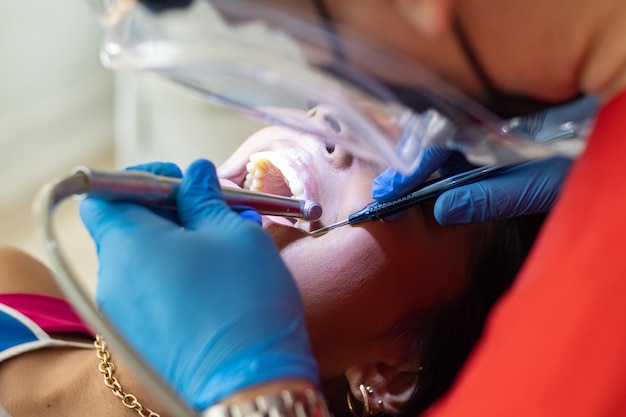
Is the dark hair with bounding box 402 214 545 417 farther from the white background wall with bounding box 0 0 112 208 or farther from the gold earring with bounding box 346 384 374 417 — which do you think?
the white background wall with bounding box 0 0 112 208

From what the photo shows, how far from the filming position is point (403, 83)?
0.67 m

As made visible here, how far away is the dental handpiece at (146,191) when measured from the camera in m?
0.74

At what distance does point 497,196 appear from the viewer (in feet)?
3.41

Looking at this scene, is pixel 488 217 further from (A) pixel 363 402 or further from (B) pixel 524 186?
(A) pixel 363 402

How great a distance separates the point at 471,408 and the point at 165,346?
0.98ft

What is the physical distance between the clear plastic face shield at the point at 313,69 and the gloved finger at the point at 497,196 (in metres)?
0.27

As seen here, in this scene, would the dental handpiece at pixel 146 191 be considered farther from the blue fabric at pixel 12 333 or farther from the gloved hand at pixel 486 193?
the blue fabric at pixel 12 333

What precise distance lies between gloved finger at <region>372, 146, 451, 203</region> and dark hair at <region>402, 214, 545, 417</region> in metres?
0.18

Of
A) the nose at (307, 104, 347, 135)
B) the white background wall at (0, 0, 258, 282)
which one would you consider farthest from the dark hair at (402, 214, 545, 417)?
the white background wall at (0, 0, 258, 282)

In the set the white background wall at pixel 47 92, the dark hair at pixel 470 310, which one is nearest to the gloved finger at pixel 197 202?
the dark hair at pixel 470 310

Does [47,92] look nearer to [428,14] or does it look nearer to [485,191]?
[485,191]

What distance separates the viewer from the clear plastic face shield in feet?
2.06

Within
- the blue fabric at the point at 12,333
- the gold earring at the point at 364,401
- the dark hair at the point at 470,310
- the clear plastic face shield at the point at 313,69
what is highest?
the clear plastic face shield at the point at 313,69

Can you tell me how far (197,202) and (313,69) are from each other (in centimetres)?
24
